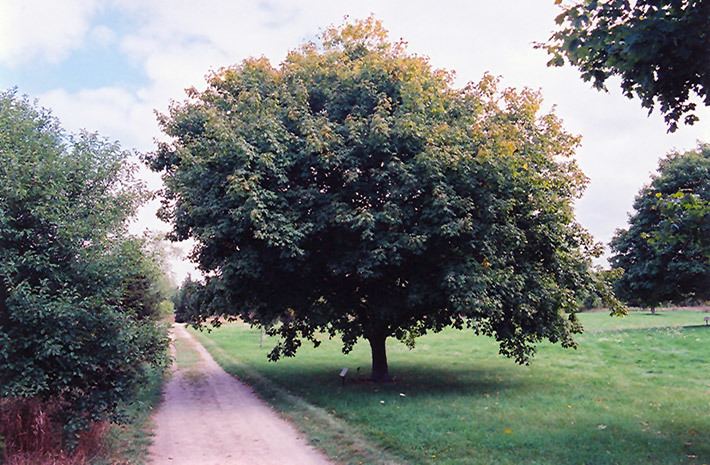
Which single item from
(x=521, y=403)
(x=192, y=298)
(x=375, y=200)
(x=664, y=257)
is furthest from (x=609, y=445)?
(x=664, y=257)

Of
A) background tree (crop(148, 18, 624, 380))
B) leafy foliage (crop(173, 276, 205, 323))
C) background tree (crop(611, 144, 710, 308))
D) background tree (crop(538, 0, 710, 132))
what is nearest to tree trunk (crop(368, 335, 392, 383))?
background tree (crop(148, 18, 624, 380))

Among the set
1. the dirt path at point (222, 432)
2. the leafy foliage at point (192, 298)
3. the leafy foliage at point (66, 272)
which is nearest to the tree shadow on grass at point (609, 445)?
the dirt path at point (222, 432)

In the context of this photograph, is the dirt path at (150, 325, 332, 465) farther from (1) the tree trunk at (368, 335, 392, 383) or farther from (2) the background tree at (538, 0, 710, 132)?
(2) the background tree at (538, 0, 710, 132)

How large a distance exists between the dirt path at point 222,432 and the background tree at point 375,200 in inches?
99.4

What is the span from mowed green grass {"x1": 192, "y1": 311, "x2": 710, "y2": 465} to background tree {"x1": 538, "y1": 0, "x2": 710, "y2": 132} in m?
5.30

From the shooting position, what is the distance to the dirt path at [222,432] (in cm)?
980

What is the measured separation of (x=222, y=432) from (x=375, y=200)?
22.3 feet

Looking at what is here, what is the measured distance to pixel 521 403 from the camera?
46.2 ft

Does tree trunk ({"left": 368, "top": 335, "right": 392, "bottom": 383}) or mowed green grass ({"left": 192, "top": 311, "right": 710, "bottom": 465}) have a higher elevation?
tree trunk ({"left": 368, "top": 335, "right": 392, "bottom": 383})

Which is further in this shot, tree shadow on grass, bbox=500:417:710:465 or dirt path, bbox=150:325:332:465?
dirt path, bbox=150:325:332:465

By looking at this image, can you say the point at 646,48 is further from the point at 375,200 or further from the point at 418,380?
the point at 418,380

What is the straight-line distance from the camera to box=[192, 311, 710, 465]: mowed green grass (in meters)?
9.55

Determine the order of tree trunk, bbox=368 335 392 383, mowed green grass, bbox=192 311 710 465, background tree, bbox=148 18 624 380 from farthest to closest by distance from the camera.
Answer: tree trunk, bbox=368 335 392 383
background tree, bbox=148 18 624 380
mowed green grass, bbox=192 311 710 465

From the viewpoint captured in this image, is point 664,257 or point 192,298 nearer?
point 192,298
